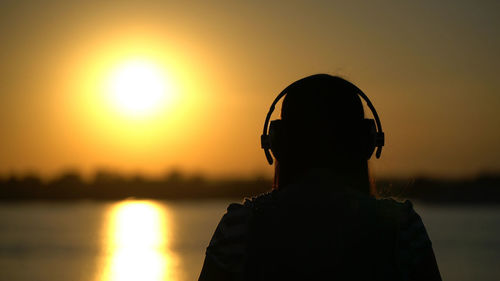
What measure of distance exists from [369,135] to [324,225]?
1.07 feet

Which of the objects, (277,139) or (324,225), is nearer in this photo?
(324,225)

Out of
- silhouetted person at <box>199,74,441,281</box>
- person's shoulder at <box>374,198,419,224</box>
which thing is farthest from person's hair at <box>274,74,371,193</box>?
person's shoulder at <box>374,198,419,224</box>

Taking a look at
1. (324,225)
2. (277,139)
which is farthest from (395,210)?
(277,139)

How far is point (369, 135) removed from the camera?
8.24 ft

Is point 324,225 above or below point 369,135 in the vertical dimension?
below

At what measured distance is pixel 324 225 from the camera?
90.7 inches

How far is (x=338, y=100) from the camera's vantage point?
2.48m

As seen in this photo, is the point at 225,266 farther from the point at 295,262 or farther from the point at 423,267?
the point at 423,267

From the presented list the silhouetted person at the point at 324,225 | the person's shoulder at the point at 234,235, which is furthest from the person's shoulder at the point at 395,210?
the person's shoulder at the point at 234,235

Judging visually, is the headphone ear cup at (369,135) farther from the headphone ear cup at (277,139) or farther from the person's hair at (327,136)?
the headphone ear cup at (277,139)

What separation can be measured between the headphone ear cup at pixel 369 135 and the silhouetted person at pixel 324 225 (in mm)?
20

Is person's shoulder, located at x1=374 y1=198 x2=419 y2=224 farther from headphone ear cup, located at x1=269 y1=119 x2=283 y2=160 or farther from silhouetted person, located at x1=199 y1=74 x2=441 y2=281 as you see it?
headphone ear cup, located at x1=269 y1=119 x2=283 y2=160

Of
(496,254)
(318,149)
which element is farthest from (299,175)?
(496,254)

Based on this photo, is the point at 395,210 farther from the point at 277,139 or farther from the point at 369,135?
the point at 277,139
